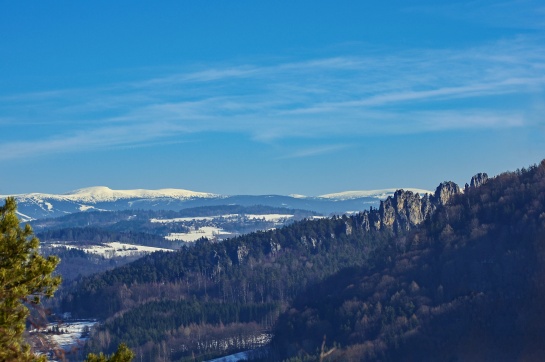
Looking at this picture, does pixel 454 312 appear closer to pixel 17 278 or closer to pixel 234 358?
pixel 234 358

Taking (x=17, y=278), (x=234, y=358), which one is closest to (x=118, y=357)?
(x=17, y=278)

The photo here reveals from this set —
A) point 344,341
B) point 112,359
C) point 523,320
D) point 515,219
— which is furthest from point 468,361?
point 112,359

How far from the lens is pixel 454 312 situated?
530 ft

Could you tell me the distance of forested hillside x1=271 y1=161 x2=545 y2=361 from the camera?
143 metres

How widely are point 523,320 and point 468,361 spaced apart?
48.7ft

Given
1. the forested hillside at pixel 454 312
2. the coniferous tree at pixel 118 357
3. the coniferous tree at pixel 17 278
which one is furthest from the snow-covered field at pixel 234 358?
the coniferous tree at pixel 17 278

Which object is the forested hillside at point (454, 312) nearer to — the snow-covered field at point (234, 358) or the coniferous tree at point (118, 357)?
the snow-covered field at point (234, 358)

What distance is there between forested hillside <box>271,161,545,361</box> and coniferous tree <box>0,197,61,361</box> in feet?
350

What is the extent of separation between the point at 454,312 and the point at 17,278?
142 m

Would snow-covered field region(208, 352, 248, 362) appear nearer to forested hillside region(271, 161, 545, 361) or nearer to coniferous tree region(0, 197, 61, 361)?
Answer: forested hillside region(271, 161, 545, 361)

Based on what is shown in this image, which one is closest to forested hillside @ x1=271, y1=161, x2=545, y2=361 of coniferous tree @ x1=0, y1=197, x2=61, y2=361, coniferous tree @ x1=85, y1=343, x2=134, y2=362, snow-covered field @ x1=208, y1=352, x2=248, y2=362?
snow-covered field @ x1=208, y1=352, x2=248, y2=362

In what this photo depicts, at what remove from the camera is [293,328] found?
605ft

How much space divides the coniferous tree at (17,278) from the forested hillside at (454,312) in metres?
107

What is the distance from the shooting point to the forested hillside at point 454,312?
470 feet
